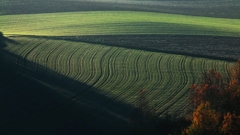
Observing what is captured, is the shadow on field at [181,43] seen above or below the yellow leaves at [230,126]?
below

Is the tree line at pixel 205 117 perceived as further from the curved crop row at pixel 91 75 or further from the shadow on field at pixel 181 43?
the shadow on field at pixel 181 43

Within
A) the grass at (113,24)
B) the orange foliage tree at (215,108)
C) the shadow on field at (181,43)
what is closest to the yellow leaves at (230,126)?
the orange foliage tree at (215,108)

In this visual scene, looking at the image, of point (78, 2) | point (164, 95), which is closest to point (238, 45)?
point (164, 95)

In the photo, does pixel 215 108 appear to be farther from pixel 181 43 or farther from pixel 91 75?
pixel 181 43

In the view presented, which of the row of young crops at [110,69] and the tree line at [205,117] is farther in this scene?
the row of young crops at [110,69]

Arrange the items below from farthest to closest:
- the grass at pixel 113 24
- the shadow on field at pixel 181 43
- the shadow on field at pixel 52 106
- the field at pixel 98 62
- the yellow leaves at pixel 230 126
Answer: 1. the grass at pixel 113 24
2. the shadow on field at pixel 181 43
3. the field at pixel 98 62
4. the shadow on field at pixel 52 106
5. the yellow leaves at pixel 230 126

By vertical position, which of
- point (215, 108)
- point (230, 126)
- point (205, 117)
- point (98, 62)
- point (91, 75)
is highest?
point (205, 117)

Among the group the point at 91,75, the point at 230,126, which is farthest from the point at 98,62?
the point at 230,126
